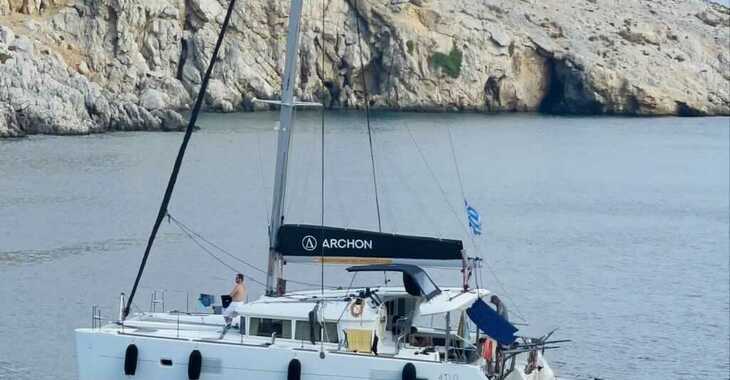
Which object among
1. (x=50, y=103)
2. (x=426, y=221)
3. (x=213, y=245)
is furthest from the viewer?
(x=50, y=103)

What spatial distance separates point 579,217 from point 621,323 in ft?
73.3

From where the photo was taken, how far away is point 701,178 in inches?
3253

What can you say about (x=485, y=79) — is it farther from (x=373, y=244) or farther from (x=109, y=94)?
(x=373, y=244)

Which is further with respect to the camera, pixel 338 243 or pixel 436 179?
pixel 436 179

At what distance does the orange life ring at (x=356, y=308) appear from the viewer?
26.1 meters

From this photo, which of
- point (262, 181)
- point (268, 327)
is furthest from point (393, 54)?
point (268, 327)

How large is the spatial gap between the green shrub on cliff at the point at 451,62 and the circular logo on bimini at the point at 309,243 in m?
95.8

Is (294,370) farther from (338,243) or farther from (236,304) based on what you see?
(338,243)

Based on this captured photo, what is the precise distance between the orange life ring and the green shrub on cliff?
9707cm

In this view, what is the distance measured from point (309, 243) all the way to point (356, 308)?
→ 1874 millimetres

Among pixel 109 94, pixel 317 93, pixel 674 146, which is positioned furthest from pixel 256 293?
pixel 317 93

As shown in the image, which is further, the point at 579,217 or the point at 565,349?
the point at 579,217

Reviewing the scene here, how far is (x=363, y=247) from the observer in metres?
27.4

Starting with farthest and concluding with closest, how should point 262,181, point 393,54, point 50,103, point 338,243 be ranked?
point 393,54
point 50,103
point 262,181
point 338,243
